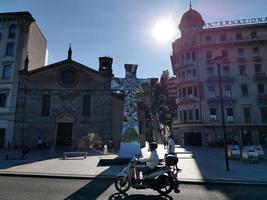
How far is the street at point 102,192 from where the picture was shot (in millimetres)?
6745

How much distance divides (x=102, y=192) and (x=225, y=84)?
112ft

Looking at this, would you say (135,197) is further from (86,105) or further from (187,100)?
(187,100)

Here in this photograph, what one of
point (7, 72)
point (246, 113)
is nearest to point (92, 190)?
point (7, 72)

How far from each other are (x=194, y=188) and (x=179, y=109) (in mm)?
32099

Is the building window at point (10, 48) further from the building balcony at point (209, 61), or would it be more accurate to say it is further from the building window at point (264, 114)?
the building window at point (264, 114)

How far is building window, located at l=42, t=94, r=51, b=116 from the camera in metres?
30.1

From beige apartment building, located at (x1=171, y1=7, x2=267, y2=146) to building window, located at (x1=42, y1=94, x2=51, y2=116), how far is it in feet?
73.1

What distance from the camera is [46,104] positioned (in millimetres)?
30453

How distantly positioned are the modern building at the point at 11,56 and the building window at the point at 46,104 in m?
3.91

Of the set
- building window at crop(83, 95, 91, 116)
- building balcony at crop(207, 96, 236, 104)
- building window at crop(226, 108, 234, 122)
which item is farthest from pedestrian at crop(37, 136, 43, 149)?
building window at crop(226, 108, 234, 122)

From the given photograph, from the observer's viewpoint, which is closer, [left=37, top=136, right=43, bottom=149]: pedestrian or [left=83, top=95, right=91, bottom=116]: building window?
[left=37, top=136, right=43, bottom=149]: pedestrian

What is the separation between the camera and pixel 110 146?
2608 cm

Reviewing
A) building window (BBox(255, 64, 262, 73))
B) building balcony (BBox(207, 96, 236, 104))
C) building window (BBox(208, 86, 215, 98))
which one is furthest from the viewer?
building window (BBox(208, 86, 215, 98))

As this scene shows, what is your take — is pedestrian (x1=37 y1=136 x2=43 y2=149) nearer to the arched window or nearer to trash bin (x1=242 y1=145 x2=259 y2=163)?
the arched window
